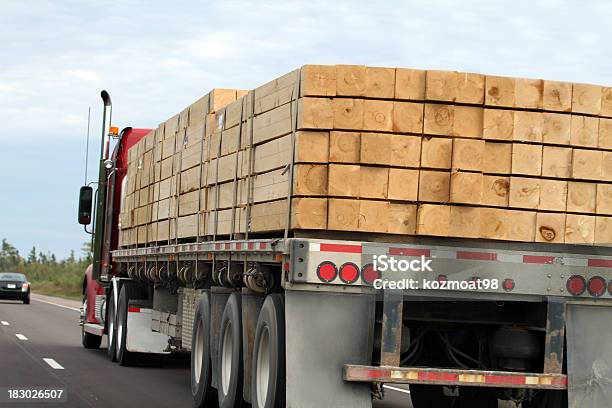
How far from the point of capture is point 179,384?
52.1ft

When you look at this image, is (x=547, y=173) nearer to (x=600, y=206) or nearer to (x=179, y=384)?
(x=600, y=206)

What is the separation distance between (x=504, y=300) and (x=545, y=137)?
51.8 inches

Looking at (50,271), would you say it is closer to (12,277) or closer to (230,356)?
(12,277)

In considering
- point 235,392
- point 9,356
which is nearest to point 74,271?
point 9,356

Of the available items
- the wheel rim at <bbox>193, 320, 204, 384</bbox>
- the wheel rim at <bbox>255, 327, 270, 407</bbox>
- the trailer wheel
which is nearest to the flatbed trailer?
the wheel rim at <bbox>255, 327, 270, 407</bbox>

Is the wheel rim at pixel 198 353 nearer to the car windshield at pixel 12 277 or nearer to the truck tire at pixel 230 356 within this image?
the truck tire at pixel 230 356

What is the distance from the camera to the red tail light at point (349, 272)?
924cm

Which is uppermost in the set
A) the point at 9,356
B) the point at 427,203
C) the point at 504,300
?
the point at 427,203

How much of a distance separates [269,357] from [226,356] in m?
1.91

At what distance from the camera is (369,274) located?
9305mm

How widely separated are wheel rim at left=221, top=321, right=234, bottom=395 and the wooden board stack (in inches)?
67.8

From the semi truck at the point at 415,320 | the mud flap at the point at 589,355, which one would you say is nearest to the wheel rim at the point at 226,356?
the semi truck at the point at 415,320

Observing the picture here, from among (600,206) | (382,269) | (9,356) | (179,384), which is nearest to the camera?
(382,269)

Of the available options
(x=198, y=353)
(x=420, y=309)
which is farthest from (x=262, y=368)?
(x=198, y=353)
